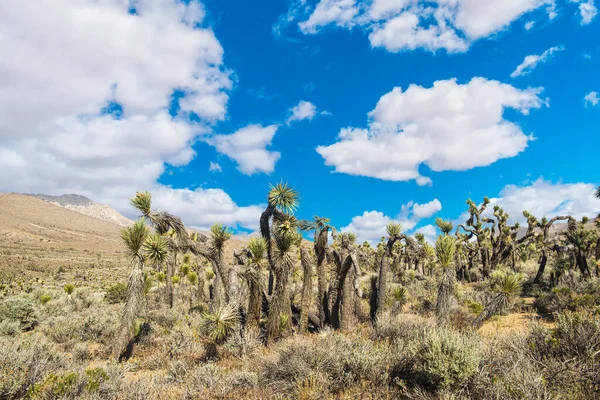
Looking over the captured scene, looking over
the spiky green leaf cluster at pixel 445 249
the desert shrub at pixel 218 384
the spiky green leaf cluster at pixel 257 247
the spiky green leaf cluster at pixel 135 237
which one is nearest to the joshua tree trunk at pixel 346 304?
the spiky green leaf cluster at pixel 445 249

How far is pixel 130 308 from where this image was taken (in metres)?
11.3

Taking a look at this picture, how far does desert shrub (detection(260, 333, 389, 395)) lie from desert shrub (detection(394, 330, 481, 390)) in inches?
20.7

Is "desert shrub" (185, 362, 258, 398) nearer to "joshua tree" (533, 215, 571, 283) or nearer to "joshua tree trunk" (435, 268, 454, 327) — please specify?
"joshua tree trunk" (435, 268, 454, 327)

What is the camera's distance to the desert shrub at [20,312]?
629 inches

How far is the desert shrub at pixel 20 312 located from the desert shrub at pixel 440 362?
61.2 ft

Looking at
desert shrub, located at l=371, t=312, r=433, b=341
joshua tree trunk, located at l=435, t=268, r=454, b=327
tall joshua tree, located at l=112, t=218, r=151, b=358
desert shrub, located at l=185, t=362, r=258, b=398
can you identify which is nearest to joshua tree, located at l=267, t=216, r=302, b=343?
desert shrub, located at l=371, t=312, r=433, b=341

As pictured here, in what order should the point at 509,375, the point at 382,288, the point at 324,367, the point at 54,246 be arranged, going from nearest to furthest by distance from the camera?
the point at 509,375 < the point at 324,367 < the point at 382,288 < the point at 54,246

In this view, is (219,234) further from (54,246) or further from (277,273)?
(54,246)

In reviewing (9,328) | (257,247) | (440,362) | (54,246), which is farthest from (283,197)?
(54,246)

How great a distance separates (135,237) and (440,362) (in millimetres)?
10404

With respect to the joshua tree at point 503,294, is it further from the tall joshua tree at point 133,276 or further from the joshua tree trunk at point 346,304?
the tall joshua tree at point 133,276

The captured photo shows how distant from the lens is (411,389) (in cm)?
564

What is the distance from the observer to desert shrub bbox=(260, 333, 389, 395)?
602 centimetres

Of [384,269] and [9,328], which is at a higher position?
[384,269]
